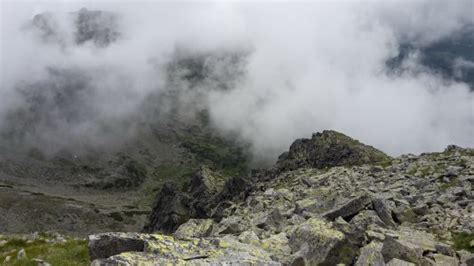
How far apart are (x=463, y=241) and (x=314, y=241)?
9133 mm

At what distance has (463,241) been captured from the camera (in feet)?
74.8

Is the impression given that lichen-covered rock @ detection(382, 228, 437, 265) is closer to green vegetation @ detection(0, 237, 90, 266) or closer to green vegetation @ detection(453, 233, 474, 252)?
green vegetation @ detection(453, 233, 474, 252)

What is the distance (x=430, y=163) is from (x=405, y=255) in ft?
132

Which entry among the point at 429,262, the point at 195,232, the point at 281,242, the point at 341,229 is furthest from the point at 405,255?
the point at 195,232

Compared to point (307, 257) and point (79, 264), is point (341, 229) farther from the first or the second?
point (79, 264)

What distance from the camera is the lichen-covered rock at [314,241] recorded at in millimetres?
18797

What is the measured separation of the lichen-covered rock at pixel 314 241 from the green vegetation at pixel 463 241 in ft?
24.1

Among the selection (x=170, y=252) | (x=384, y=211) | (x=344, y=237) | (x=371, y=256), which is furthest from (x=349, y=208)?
(x=170, y=252)

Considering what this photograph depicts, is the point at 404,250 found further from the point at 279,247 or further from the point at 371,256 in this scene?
the point at 279,247

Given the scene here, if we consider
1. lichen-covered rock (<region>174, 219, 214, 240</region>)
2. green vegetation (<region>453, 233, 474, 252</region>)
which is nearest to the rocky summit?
green vegetation (<region>453, 233, 474, 252</region>)

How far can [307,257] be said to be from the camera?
18.9 m

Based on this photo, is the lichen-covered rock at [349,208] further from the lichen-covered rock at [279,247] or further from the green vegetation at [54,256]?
the green vegetation at [54,256]

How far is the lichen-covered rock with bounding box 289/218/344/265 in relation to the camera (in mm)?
18797

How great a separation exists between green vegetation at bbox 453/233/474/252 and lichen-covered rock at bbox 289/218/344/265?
7.33 meters
